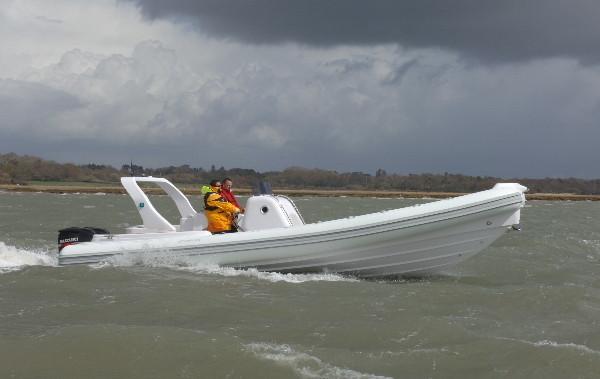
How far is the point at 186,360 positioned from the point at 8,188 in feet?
283

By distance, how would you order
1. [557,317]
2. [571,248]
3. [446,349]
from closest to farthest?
[446,349] → [557,317] → [571,248]

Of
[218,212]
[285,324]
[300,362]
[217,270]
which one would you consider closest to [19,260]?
[218,212]

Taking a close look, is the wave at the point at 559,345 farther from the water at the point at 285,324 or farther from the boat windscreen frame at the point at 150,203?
the boat windscreen frame at the point at 150,203

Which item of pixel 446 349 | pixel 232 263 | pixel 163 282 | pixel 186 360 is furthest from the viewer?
pixel 232 263

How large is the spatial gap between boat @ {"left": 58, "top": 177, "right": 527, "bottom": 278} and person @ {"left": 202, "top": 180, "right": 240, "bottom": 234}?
265 mm

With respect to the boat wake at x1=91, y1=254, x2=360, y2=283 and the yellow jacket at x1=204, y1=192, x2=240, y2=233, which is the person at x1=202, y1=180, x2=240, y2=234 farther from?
the boat wake at x1=91, y1=254, x2=360, y2=283

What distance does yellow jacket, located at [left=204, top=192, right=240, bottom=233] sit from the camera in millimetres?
→ 11789

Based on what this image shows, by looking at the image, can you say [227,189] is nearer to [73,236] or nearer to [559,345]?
A: [73,236]

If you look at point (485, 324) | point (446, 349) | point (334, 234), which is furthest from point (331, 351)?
point (334, 234)

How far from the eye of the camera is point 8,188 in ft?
282

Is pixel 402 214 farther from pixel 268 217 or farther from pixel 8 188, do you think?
pixel 8 188

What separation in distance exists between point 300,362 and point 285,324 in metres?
1.51

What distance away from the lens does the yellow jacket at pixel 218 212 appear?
11789 mm

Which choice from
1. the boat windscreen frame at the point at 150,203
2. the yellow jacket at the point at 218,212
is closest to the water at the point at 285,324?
the yellow jacket at the point at 218,212
